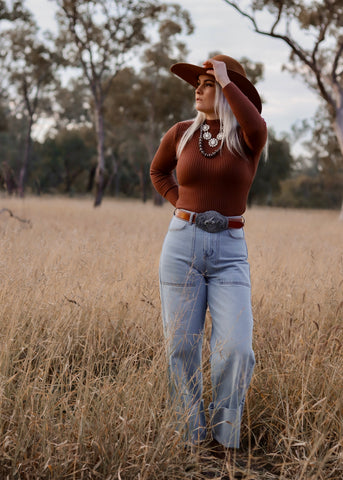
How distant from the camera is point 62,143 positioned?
49.7 m

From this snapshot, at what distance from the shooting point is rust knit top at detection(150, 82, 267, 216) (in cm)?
266

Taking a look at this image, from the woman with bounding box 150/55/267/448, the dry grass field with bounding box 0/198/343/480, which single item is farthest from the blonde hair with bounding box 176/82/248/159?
the dry grass field with bounding box 0/198/343/480

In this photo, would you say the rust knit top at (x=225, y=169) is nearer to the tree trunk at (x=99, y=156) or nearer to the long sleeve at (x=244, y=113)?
the long sleeve at (x=244, y=113)

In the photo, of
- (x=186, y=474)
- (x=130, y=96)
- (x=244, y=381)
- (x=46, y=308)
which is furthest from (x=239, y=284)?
(x=130, y=96)

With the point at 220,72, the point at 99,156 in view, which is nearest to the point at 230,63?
the point at 220,72

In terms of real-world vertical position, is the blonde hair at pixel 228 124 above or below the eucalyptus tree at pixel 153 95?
below

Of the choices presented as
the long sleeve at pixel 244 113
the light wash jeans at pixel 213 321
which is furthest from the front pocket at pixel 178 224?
the long sleeve at pixel 244 113

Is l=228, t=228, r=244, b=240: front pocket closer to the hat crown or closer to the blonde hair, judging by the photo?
the blonde hair

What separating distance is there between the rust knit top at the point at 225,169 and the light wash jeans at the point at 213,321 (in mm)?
163

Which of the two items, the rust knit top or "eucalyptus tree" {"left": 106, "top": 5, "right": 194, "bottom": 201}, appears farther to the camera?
"eucalyptus tree" {"left": 106, "top": 5, "right": 194, "bottom": 201}

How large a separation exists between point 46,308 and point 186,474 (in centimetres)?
200

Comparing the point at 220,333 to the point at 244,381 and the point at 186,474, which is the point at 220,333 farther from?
the point at 186,474

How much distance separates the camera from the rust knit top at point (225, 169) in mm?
2664

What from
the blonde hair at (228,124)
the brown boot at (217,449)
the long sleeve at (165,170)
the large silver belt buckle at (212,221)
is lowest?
the brown boot at (217,449)
